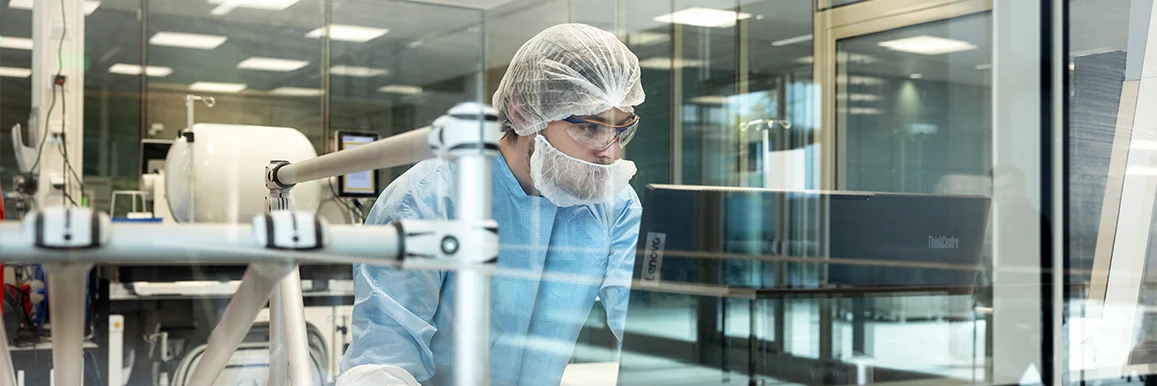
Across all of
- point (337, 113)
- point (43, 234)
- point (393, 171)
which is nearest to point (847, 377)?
point (393, 171)

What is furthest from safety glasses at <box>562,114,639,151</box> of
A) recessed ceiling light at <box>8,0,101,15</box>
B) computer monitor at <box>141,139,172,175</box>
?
recessed ceiling light at <box>8,0,101,15</box>

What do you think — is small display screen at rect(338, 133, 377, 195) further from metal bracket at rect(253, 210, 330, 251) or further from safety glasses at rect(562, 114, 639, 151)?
metal bracket at rect(253, 210, 330, 251)

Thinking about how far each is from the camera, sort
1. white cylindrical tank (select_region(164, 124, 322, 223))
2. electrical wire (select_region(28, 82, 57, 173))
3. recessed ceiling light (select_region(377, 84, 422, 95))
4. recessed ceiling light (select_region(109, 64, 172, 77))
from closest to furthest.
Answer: white cylindrical tank (select_region(164, 124, 322, 223)) → electrical wire (select_region(28, 82, 57, 173)) → recessed ceiling light (select_region(109, 64, 172, 77)) → recessed ceiling light (select_region(377, 84, 422, 95))

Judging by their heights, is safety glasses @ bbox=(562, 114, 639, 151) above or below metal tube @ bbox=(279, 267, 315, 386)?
above

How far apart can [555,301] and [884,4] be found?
2757 mm

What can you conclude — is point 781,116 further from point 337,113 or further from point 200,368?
point 200,368

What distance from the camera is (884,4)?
358cm

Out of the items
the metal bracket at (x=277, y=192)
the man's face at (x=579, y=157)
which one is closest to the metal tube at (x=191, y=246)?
the metal bracket at (x=277, y=192)

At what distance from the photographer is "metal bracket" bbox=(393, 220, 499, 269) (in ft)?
1.62

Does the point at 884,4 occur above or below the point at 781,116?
above

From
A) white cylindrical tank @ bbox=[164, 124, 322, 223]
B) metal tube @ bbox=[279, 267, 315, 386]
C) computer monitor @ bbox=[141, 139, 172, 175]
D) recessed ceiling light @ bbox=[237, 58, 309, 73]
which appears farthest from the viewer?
recessed ceiling light @ bbox=[237, 58, 309, 73]

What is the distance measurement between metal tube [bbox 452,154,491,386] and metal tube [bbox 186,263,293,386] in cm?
10

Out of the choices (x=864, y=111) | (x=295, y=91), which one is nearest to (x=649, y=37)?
(x=864, y=111)

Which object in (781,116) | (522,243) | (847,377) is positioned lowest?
(847,377)
